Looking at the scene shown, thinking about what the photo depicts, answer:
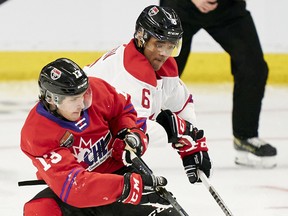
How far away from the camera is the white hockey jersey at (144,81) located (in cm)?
327

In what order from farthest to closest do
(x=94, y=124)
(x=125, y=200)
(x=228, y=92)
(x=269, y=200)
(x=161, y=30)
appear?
(x=228, y=92), (x=269, y=200), (x=161, y=30), (x=94, y=124), (x=125, y=200)

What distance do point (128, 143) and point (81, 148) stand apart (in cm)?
15

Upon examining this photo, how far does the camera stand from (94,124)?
111 inches

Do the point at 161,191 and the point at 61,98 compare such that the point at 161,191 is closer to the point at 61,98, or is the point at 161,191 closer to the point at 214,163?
the point at 61,98

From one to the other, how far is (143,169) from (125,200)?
21 centimetres

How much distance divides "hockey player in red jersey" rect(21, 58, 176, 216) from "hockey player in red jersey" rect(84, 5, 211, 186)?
0.23 meters

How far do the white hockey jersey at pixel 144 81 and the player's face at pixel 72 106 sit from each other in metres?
0.50

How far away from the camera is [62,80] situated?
268cm

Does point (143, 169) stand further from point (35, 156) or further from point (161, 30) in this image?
point (161, 30)

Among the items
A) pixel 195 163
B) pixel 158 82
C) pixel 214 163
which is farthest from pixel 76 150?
pixel 214 163

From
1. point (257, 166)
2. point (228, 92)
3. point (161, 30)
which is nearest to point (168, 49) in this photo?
point (161, 30)

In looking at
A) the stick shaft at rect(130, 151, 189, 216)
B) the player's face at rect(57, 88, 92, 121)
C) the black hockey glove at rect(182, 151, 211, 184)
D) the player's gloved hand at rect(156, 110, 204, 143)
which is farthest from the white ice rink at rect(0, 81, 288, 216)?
the player's face at rect(57, 88, 92, 121)

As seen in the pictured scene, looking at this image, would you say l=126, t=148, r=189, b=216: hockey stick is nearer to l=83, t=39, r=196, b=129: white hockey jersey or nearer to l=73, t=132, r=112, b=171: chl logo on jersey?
l=73, t=132, r=112, b=171: chl logo on jersey

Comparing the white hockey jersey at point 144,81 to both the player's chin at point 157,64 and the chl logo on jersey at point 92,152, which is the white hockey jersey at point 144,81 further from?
the chl logo on jersey at point 92,152
